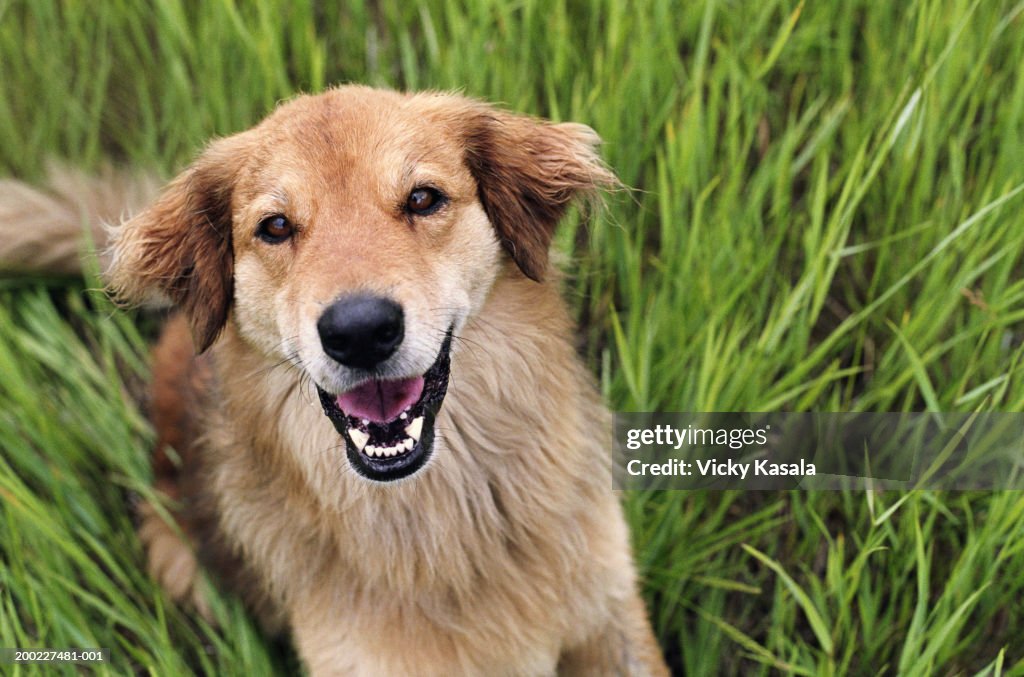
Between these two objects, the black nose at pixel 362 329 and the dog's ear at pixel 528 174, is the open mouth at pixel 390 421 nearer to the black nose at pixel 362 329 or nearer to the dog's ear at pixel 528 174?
the black nose at pixel 362 329

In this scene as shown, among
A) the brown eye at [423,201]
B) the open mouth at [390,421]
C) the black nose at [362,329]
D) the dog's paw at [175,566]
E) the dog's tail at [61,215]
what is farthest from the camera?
the dog's tail at [61,215]

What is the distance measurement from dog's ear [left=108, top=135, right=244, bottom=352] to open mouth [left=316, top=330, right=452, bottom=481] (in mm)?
465

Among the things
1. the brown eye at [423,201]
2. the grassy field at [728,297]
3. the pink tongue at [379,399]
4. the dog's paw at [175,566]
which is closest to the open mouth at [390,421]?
the pink tongue at [379,399]

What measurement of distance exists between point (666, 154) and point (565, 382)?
3.36 ft

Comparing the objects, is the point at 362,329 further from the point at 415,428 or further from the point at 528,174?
the point at 528,174

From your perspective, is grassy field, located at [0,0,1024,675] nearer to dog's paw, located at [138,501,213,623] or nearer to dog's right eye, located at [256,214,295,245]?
dog's paw, located at [138,501,213,623]

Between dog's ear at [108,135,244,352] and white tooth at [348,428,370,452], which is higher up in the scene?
dog's ear at [108,135,244,352]

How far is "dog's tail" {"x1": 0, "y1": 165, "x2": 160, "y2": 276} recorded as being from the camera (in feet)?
10.7

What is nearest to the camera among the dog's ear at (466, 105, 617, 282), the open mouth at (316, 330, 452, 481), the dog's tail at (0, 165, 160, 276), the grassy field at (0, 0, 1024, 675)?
the open mouth at (316, 330, 452, 481)

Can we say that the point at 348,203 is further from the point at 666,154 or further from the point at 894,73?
the point at 894,73

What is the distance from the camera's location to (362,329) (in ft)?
6.45

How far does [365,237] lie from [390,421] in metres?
0.42

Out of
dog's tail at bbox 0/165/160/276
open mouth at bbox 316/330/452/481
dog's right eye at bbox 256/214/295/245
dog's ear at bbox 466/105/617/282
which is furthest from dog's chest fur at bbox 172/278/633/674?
dog's tail at bbox 0/165/160/276

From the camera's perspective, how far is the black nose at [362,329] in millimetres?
1968
